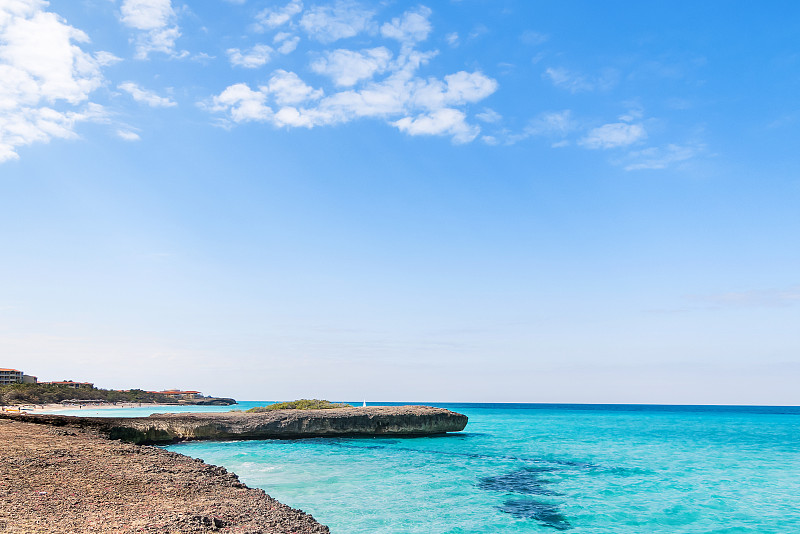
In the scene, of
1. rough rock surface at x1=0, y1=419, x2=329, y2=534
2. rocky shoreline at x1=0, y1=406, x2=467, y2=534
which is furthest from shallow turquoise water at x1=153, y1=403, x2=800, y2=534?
rocky shoreline at x1=0, y1=406, x2=467, y2=534

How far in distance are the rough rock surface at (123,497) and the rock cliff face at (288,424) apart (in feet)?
72.9

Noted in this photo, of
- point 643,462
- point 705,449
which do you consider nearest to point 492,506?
point 643,462

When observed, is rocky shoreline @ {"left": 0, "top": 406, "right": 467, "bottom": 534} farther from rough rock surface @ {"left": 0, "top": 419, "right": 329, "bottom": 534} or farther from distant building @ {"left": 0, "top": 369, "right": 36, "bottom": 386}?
distant building @ {"left": 0, "top": 369, "right": 36, "bottom": 386}

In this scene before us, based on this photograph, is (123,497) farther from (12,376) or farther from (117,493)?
(12,376)

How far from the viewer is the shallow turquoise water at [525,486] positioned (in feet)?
54.1

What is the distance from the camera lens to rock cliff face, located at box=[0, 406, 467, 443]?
134 feet

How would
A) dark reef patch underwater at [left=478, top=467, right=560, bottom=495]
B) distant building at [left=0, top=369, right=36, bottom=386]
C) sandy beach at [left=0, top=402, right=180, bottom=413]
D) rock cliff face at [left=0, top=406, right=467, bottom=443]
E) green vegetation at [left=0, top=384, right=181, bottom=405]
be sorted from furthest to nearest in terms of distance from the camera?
distant building at [left=0, top=369, right=36, bottom=386], green vegetation at [left=0, top=384, right=181, bottom=405], sandy beach at [left=0, top=402, right=180, bottom=413], rock cliff face at [left=0, top=406, right=467, bottom=443], dark reef patch underwater at [left=478, top=467, right=560, bottom=495]

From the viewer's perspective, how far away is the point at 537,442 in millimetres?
46844

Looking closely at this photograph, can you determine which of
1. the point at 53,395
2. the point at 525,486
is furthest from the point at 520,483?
the point at 53,395

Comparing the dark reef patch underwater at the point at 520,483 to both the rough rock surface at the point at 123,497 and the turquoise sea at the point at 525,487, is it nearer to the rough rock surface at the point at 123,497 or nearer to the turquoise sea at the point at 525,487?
the turquoise sea at the point at 525,487

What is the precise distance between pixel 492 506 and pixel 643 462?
1978 centimetres


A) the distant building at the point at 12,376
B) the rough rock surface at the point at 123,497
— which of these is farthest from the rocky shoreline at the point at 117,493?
the distant building at the point at 12,376

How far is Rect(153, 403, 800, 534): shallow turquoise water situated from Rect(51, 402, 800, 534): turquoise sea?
0.06 m

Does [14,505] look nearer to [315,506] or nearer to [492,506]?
[315,506]
